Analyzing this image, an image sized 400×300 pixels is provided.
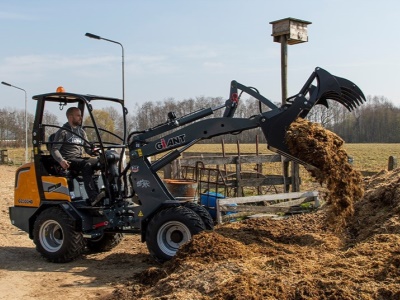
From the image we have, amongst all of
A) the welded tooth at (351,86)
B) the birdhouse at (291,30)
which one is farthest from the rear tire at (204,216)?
the birdhouse at (291,30)

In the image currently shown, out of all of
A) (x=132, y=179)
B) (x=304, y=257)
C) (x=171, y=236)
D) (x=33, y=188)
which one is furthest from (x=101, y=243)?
(x=304, y=257)

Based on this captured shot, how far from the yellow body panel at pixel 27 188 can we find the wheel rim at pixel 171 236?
7.58ft

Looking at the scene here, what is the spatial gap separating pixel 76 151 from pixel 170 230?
212 centimetres

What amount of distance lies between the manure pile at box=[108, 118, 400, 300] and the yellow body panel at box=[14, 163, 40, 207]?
8.72 feet

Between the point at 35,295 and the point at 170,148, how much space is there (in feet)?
9.07

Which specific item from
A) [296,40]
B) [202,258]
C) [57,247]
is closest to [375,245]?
[202,258]

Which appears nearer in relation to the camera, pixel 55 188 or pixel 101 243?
pixel 55 188

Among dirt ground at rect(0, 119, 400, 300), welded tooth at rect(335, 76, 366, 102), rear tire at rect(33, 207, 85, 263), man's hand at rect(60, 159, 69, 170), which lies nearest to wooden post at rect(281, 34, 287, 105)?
dirt ground at rect(0, 119, 400, 300)

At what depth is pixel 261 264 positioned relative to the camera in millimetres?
5586

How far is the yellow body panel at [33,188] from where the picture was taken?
7934 millimetres

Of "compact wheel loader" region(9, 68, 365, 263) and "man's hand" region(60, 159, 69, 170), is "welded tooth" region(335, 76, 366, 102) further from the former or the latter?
"man's hand" region(60, 159, 69, 170)

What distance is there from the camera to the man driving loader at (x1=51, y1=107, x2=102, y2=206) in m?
7.94

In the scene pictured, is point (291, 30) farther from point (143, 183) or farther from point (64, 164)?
point (64, 164)

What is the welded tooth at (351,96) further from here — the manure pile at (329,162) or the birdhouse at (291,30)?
the birdhouse at (291,30)
